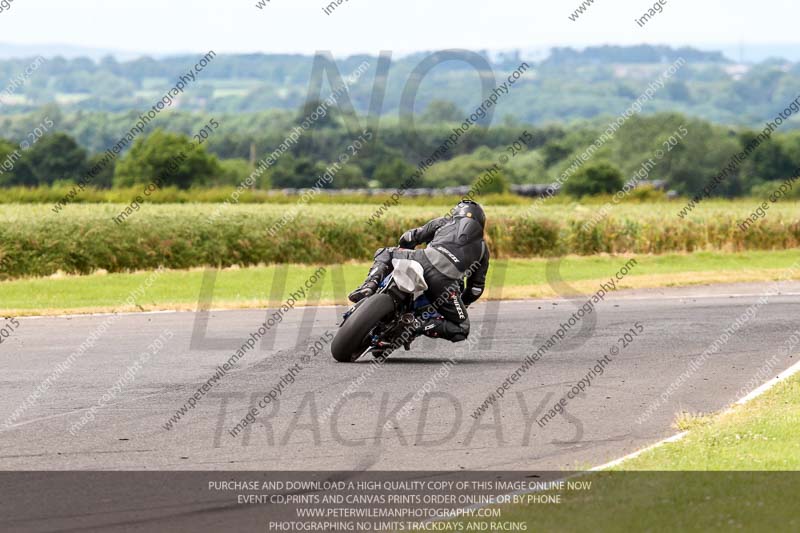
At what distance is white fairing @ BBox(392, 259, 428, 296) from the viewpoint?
13.2 m

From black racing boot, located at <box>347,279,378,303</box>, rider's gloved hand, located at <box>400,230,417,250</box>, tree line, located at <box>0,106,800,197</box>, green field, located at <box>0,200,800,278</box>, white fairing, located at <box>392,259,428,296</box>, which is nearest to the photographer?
white fairing, located at <box>392,259,428,296</box>

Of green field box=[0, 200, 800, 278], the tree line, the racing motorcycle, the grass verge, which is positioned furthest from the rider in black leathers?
the tree line

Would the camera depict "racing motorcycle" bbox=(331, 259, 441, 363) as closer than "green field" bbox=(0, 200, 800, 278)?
Yes

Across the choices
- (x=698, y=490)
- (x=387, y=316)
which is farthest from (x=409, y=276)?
(x=698, y=490)

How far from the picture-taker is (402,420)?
10430 millimetres

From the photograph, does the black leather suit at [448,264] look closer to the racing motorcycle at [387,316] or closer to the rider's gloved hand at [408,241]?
the rider's gloved hand at [408,241]

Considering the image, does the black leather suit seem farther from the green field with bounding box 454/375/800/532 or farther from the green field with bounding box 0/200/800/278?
the green field with bounding box 0/200/800/278

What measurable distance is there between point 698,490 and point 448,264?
649 centimetres

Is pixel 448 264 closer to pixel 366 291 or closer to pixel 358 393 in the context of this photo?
pixel 366 291

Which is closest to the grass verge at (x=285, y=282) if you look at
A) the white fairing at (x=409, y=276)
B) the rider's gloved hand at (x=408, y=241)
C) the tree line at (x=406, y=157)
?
the rider's gloved hand at (x=408, y=241)

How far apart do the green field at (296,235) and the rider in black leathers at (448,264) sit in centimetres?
1649

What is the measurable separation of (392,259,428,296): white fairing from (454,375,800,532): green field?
438 centimetres

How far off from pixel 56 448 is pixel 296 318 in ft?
30.3

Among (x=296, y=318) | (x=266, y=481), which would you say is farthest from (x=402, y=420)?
(x=296, y=318)
